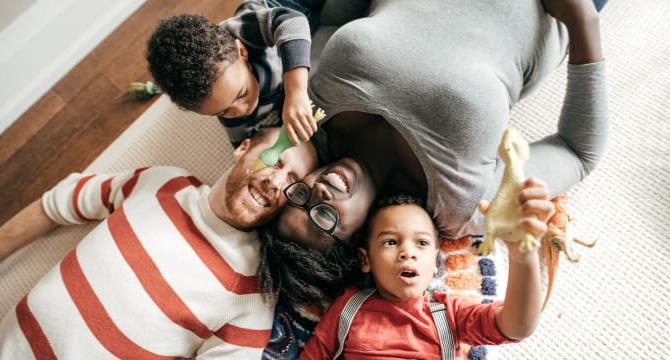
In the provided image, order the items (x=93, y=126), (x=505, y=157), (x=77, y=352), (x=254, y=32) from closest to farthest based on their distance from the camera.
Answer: (x=505, y=157)
(x=77, y=352)
(x=254, y=32)
(x=93, y=126)

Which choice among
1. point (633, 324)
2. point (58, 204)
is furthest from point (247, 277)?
point (633, 324)

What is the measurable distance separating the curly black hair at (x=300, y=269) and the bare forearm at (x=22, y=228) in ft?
1.90

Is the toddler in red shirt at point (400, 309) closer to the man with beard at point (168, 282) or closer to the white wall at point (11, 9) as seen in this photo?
the man with beard at point (168, 282)

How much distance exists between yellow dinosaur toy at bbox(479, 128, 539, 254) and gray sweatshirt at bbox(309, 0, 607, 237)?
22cm

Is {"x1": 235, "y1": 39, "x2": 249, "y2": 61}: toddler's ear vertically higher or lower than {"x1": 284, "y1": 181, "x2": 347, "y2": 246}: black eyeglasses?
higher

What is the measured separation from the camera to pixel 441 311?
96 cm

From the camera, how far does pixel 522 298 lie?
0.75 metres

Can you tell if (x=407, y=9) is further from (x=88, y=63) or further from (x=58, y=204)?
(x=88, y=63)

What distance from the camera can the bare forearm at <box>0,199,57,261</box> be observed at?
1170 mm

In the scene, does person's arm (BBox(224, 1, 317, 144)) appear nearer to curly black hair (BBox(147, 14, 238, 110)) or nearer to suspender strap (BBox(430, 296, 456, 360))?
curly black hair (BBox(147, 14, 238, 110))

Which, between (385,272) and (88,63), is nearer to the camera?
(385,272)

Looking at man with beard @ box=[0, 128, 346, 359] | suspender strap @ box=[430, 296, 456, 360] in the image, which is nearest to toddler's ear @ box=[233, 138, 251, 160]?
man with beard @ box=[0, 128, 346, 359]

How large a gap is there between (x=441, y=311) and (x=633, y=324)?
0.43 metres

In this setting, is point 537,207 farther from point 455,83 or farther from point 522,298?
point 455,83
